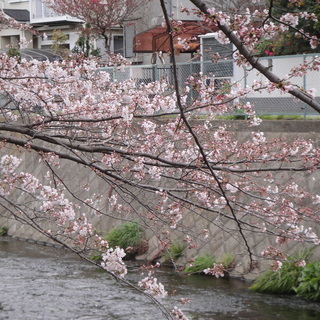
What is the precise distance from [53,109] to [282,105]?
587cm

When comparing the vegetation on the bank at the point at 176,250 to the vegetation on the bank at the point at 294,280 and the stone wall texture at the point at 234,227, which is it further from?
the vegetation on the bank at the point at 294,280

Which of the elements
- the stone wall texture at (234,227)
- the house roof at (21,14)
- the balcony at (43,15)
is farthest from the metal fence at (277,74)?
the house roof at (21,14)

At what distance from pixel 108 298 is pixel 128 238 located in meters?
2.51

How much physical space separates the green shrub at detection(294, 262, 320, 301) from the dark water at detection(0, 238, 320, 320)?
0.13 m

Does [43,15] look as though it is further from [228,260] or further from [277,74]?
[228,260]

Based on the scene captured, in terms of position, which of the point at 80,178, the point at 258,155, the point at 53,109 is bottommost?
the point at 80,178

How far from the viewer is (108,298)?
9.43 meters

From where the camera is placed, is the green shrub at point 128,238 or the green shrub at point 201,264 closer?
the green shrub at point 201,264

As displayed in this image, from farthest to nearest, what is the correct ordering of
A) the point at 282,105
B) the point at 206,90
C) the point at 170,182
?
the point at 170,182, the point at 282,105, the point at 206,90

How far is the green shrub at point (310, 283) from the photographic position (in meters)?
8.82

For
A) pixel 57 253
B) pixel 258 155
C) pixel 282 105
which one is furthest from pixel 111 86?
pixel 57 253

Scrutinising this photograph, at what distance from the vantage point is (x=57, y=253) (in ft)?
42.2

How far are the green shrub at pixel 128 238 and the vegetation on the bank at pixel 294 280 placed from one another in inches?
103

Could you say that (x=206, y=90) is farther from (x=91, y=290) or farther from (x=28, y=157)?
(x=28, y=157)
